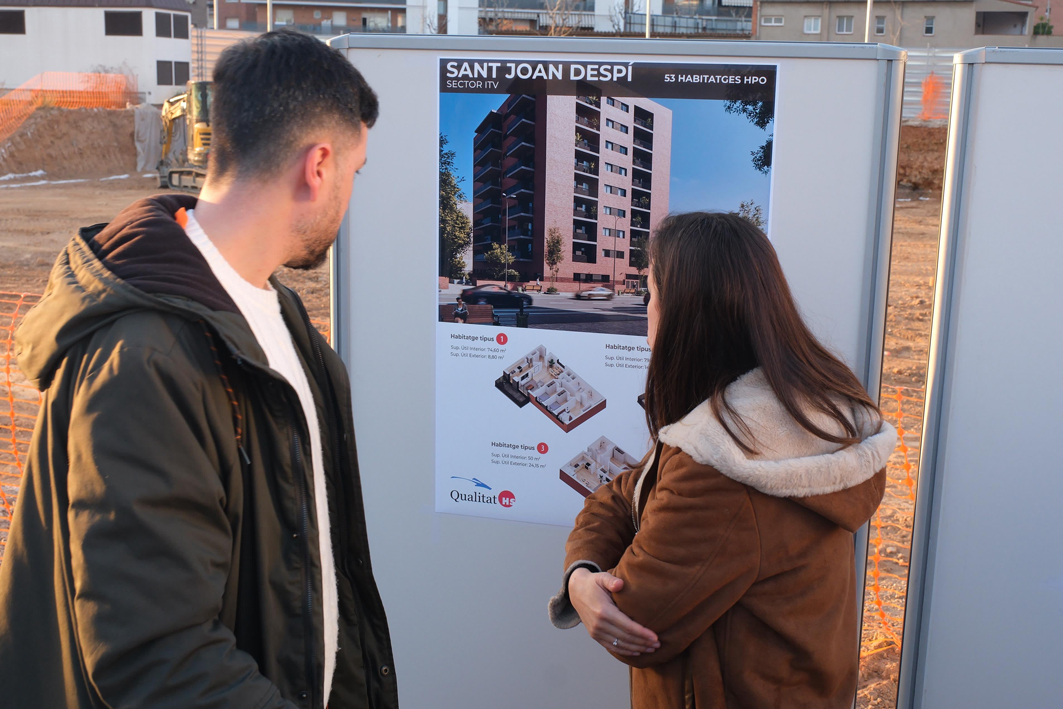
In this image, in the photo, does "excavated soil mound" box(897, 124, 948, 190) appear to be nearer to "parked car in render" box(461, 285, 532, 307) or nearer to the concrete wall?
"parked car in render" box(461, 285, 532, 307)

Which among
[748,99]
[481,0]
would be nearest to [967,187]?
[748,99]

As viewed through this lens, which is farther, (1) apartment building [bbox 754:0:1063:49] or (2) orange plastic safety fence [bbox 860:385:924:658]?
(1) apartment building [bbox 754:0:1063:49]

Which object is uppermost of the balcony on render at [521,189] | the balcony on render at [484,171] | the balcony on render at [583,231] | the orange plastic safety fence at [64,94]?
the orange plastic safety fence at [64,94]

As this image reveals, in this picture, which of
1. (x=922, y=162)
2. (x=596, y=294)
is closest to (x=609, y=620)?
(x=596, y=294)

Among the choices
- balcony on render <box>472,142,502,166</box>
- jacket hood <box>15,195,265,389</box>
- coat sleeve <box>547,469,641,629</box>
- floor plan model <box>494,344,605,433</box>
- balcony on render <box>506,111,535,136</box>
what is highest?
balcony on render <box>506,111,535,136</box>

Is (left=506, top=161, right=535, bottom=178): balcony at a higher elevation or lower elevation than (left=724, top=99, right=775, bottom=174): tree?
lower

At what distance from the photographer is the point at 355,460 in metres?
1.74

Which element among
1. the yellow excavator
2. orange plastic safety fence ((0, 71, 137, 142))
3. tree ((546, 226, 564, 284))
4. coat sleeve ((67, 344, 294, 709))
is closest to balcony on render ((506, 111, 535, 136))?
tree ((546, 226, 564, 284))

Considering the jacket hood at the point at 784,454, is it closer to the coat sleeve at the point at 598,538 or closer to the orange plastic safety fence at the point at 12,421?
the coat sleeve at the point at 598,538

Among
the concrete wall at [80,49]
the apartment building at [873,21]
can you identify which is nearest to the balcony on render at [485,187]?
the concrete wall at [80,49]

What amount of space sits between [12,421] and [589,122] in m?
5.74

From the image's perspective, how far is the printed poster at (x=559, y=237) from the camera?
7.44 ft

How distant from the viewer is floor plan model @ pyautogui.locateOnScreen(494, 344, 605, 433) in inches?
97.9

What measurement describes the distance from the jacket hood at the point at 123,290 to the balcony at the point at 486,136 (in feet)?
3.93
